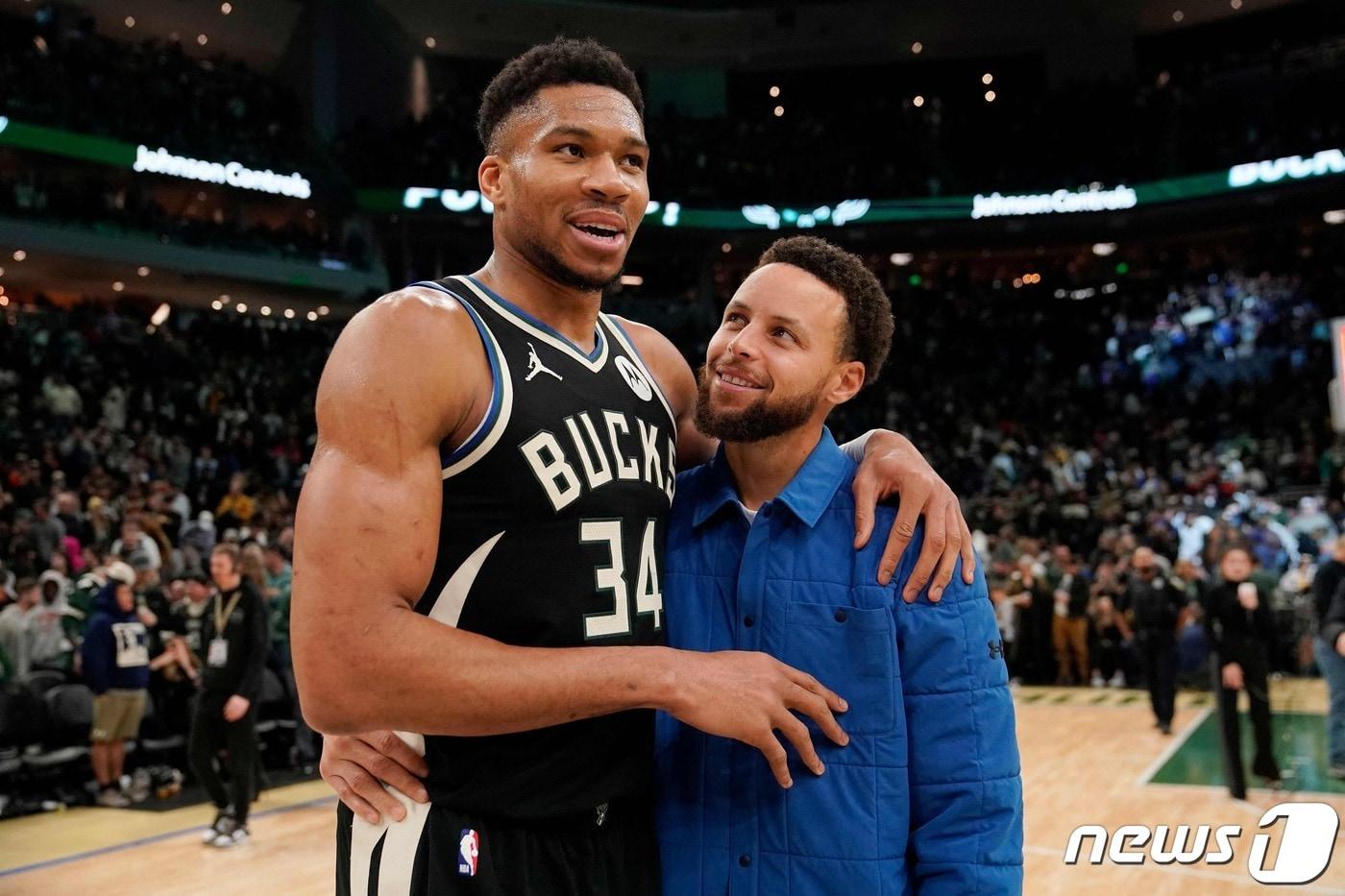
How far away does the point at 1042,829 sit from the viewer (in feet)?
24.6

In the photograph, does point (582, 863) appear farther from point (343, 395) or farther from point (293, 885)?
point (293, 885)

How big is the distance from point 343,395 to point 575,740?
71 cm

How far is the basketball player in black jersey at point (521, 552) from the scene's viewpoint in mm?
1702

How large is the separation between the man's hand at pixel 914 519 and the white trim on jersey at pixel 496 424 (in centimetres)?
66

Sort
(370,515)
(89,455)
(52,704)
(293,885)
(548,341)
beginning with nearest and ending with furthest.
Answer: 1. (370,515)
2. (548,341)
3. (293,885)
4. (52,704)
5. (89,455)

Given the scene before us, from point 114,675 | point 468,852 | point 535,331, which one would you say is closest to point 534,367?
point 535,331

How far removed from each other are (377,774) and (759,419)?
0.92m

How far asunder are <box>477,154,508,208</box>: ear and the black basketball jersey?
217 mm

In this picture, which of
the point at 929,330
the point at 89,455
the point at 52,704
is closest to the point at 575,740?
the point at 52,704

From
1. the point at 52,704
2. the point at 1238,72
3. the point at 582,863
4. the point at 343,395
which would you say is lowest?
the point at 52,704

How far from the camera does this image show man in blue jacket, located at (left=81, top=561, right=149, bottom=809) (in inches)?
324

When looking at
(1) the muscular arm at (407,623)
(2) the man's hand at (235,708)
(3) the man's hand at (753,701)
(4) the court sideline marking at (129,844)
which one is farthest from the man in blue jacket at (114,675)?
(3) the man's hand at (753,701)

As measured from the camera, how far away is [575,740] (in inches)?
78.4

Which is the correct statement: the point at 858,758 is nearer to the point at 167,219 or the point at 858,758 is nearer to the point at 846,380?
the point at 846,380
